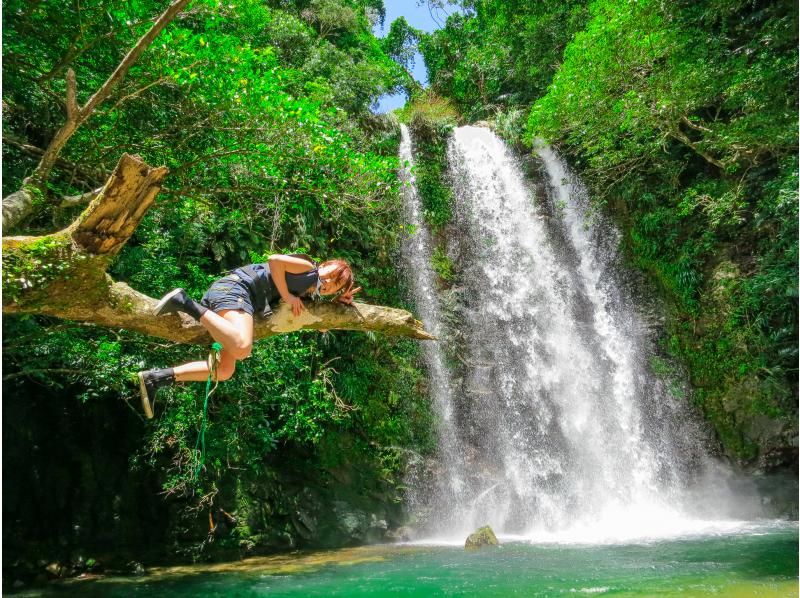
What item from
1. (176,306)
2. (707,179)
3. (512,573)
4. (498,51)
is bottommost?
(512,573)

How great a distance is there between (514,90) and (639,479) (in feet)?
41.3

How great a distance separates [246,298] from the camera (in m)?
3.82

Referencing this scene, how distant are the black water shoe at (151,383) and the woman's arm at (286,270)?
925 mm

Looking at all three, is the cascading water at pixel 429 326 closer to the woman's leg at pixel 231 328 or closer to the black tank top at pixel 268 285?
the black tank top at pixel 268 285

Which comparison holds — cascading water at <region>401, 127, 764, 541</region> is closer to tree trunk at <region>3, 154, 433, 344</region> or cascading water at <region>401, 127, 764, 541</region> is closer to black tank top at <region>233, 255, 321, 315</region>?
black tank top at <region>233, 255, 321, 315</region>

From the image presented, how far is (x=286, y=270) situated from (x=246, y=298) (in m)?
0.35

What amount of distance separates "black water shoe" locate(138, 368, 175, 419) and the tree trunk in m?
0.41

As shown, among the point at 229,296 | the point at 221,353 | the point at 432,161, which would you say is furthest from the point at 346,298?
the point at 432,161

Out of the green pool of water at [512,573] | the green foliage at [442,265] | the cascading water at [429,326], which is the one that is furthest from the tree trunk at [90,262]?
the green foliage at [442,265]

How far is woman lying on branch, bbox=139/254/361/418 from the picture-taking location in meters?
3.55

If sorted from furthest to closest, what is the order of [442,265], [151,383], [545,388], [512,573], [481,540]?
[442,265], [545,388], [481,540], [512,573], [151,383]

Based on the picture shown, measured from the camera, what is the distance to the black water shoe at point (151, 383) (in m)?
3.62

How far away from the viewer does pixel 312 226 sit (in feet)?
35.9

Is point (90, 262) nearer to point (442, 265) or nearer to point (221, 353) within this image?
point (221, 353)
